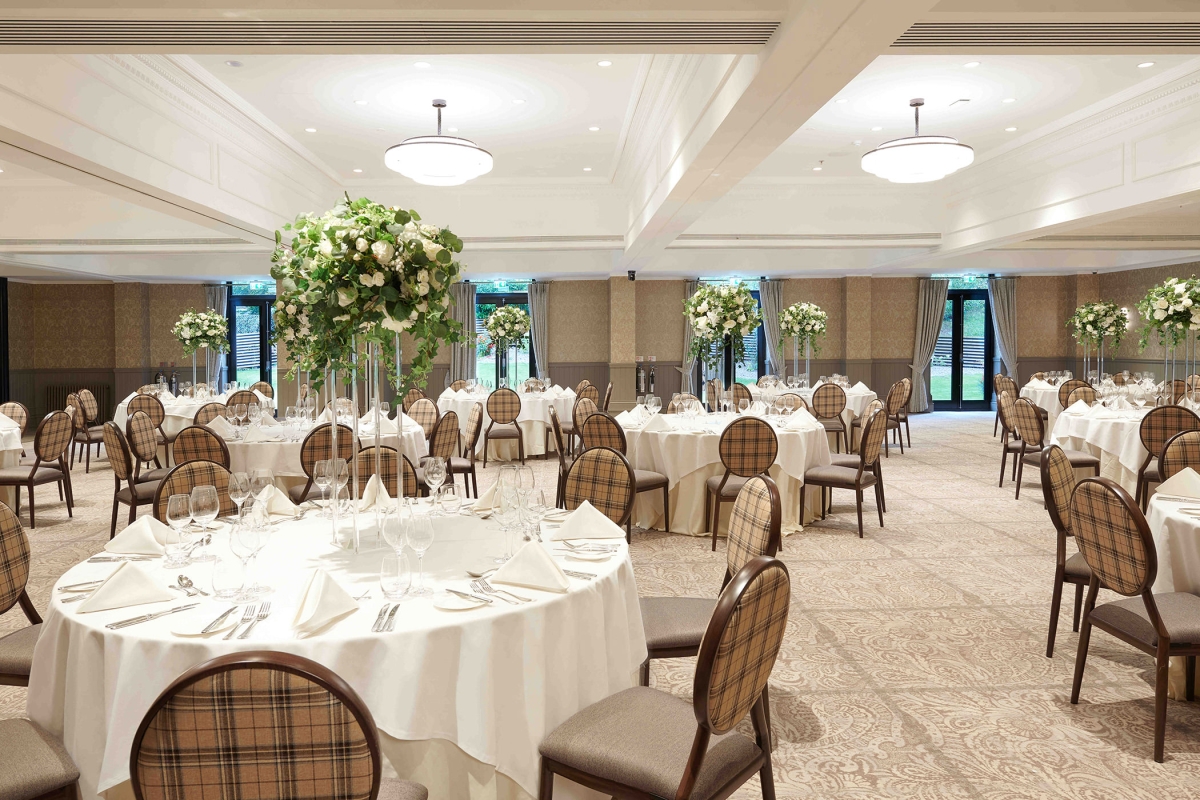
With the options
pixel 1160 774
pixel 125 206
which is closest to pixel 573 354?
pixel 125 206

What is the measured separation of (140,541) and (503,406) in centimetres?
688

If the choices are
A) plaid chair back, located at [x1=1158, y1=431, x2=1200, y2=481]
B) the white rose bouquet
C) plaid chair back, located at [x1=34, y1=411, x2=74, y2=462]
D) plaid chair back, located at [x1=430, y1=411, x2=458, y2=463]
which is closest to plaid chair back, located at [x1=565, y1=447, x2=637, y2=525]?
plaid chair back, located at [x1=430, y1=411, x2=458, y2=463]

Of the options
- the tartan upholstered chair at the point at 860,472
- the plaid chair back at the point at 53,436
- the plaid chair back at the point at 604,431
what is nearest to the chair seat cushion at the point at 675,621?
the plaid chair back at the point at 604,431

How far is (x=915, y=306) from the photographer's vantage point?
16844 mm

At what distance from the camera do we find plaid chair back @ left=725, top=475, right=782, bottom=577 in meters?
2.84

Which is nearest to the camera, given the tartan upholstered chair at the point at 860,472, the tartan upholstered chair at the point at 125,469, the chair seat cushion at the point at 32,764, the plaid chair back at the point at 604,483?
the chair seat cushion at the point at 32,764

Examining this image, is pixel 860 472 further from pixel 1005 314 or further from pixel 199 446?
pixel 1005 314

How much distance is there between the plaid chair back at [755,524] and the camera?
112 inches

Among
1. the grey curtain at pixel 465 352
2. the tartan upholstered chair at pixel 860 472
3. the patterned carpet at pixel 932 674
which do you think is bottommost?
the patterned carpet at pixel 932 674

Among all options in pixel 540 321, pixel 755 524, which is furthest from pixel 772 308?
pixel 755 524

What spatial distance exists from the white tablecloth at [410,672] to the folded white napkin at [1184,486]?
116 inches

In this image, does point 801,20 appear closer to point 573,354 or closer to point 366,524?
point 366,524

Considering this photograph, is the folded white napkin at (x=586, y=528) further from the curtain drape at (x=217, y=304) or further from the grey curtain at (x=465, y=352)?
the curtain drape at (x=217, y=304)

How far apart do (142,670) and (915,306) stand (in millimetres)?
16840
